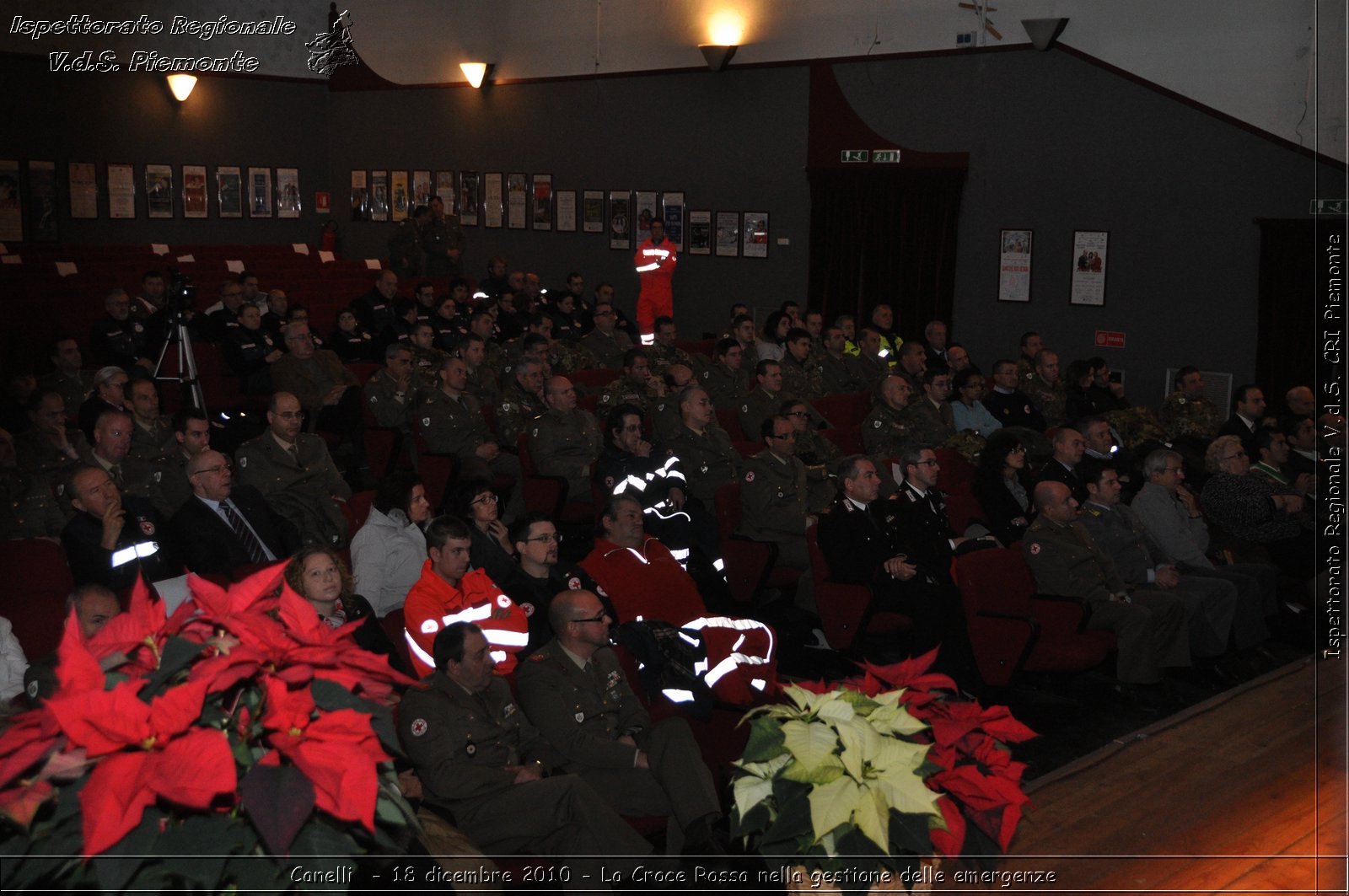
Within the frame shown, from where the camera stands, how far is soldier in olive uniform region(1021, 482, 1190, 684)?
531 centimetres

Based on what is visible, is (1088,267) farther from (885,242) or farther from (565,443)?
(565,443)

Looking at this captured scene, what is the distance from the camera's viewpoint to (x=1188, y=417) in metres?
8.79

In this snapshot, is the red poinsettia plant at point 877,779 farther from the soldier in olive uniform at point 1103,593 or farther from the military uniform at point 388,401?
the military uniform at point 388,401

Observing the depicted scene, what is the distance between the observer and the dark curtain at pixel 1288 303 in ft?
32.7

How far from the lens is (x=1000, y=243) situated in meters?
11.9

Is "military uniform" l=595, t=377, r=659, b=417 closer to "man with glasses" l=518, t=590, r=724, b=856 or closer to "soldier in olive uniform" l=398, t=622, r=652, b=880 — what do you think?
"man with glasses" l=518, t=590, r=724, b=856

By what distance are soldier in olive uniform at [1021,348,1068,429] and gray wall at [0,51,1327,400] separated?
2.01 m

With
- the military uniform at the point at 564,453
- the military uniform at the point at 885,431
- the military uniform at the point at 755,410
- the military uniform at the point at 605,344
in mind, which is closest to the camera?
the military uniform at the point at 564,453

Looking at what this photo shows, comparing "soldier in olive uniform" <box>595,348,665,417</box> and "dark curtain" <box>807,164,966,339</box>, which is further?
"dark curtain" <box>807,164,966,339</box>

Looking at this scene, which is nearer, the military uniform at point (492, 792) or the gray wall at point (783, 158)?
the military uniform at point (492, 792)

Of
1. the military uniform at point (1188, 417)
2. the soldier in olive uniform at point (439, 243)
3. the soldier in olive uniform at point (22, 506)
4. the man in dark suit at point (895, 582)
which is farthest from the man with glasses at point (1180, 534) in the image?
the soldier in olive uniform at point (439, 243)

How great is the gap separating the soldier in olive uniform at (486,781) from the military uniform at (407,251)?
12013mm

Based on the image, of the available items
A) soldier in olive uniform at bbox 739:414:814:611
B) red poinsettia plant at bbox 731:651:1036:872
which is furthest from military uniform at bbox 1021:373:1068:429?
red poinsettia plant at bbox 731:651:1036:872

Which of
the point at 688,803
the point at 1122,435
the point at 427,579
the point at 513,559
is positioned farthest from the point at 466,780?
the point at 1122,435
